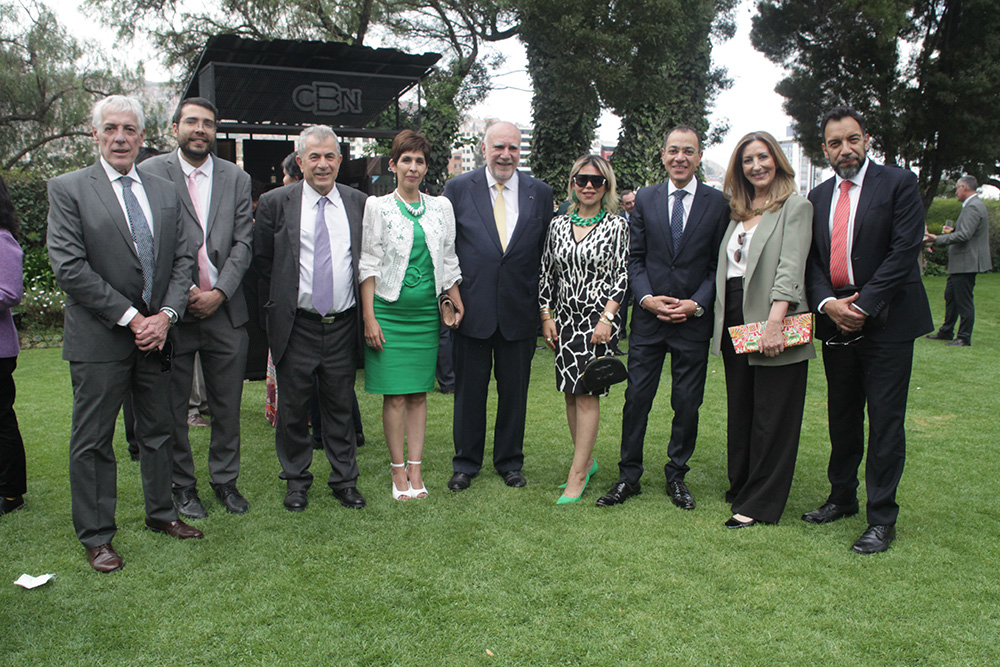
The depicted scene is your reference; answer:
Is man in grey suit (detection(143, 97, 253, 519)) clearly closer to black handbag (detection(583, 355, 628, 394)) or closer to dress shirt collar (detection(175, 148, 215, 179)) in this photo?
dress shirt collar (detection(175, 148, 215, 179))

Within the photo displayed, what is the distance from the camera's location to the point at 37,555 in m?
3.43

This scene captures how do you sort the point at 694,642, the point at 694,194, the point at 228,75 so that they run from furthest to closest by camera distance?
the point at 228,75
the point at 694,194
the point at 694,642

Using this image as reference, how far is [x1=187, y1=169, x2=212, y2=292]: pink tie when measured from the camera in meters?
3.76

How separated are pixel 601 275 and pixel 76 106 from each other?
2160 cm

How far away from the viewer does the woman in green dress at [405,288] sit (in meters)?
3.96

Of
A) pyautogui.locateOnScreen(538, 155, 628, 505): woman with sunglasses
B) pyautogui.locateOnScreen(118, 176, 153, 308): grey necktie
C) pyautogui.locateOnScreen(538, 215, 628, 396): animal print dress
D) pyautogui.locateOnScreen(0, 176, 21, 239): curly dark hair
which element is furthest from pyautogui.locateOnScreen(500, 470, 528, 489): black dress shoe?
pyautogui.locateOnScreen(0, 176, 21, 239): curly dark hair

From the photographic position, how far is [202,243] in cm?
376

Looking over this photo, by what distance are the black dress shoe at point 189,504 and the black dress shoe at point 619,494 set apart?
208cm

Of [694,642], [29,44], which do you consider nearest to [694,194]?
[694,642]

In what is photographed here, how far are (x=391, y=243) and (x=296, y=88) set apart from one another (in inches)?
217

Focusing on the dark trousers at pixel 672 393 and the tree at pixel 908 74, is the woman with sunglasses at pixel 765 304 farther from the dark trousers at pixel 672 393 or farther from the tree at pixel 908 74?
the tree at pixel 908 74

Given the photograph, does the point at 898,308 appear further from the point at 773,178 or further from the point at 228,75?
the point at 228,75

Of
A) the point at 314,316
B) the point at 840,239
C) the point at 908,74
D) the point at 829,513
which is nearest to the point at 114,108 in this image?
the point at 314,316

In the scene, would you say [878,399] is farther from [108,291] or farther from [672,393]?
[108,291]
